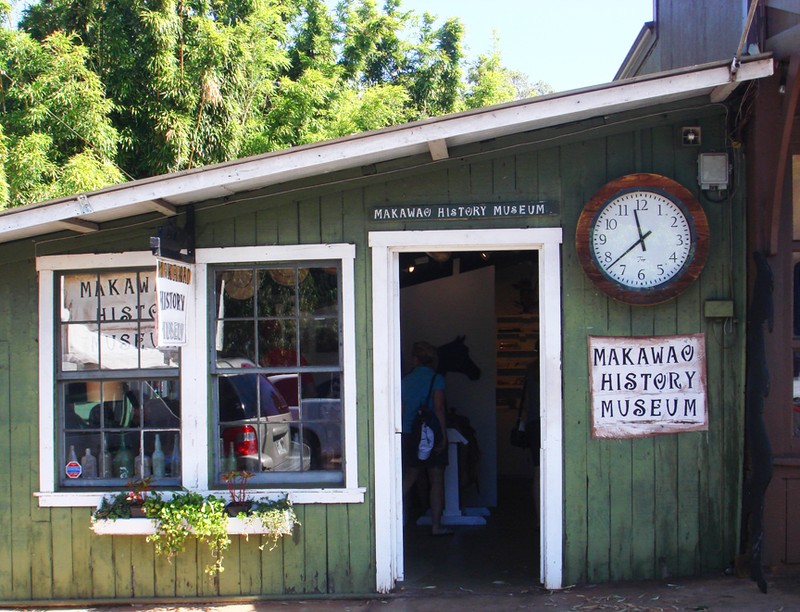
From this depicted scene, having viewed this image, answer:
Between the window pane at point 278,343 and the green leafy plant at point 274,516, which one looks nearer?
the green leafy plant at point 274,516

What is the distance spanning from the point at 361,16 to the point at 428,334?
15.8 m

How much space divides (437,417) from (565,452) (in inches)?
66.1

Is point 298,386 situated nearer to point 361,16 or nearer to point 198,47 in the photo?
point 198,47

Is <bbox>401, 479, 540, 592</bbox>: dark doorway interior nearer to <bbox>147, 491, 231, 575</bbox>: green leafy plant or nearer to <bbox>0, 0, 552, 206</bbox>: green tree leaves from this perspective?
<bbox>147, 491, 231, 575</bbox>: green leafy plant

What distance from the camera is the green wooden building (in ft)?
19.0

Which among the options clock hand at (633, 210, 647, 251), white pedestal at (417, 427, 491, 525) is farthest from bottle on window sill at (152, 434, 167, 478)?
clock hand at (633, 210, 647, 251)

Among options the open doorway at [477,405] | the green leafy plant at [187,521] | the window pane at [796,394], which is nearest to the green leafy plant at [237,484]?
the green leafy plant at [187,521]

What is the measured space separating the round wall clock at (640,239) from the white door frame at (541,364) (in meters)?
0.26

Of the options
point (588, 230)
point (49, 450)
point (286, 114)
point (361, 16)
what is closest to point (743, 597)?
point (588, 230)

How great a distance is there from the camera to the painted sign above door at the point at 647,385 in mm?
5789

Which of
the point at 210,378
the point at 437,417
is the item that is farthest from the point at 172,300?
the point at 437,417

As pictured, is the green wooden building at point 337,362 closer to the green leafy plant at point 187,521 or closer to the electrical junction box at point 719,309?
the electrical junction box at point 719,309

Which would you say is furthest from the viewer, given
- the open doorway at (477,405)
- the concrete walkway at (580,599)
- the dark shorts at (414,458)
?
the dark shorts at (414,458)

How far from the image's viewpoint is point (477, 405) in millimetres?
8586
